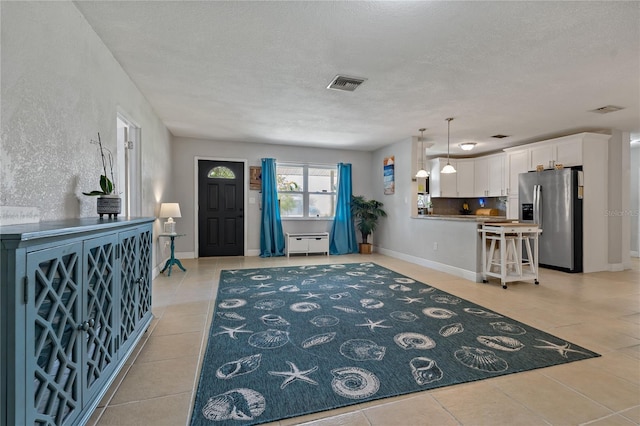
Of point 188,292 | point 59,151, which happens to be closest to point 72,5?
point 59,151

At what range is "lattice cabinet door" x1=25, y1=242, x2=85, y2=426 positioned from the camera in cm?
105

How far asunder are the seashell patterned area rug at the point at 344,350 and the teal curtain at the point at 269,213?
2887mm

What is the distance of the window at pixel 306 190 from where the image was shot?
700 centimetres

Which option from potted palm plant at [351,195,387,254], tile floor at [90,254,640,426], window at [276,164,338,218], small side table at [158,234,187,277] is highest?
window at [276,164,338,218]

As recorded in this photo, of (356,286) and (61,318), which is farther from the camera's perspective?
(356,286)

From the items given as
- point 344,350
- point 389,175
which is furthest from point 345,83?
point 389,175

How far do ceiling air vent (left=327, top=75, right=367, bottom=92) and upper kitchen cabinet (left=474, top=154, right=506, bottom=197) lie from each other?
4.98 m

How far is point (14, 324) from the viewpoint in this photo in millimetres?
973

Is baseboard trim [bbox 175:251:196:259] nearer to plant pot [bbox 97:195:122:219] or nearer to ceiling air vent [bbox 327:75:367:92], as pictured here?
plant pot [bbox 97:195:122:219]

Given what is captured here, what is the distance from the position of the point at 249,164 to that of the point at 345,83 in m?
3.73

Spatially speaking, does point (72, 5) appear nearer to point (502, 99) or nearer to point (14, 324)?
point (14, 324)

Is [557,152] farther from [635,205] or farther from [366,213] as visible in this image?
[366,213]

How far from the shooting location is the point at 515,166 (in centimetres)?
626

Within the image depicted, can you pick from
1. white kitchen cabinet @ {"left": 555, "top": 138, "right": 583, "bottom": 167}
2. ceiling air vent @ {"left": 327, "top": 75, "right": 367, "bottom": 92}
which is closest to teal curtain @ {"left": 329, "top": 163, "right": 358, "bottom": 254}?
ceiling air vent @ {"left": 327, "top": 75, "right": 367, "bottom": 92}
